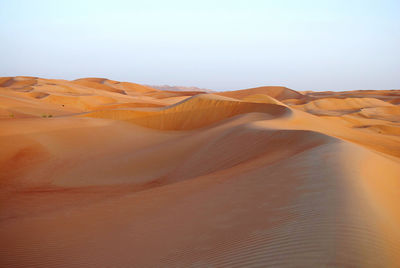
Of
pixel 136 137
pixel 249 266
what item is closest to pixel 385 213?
pixel 249 266

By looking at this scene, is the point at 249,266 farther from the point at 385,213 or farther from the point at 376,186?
the point at 376,186

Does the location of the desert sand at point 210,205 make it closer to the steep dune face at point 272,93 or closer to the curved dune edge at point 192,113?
the curved dune edge at point 192,113

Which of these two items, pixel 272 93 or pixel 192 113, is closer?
pixel 192 113

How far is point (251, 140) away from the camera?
9.17 metres

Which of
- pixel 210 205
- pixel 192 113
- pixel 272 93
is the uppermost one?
pixel 272 93

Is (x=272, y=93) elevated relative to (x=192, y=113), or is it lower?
elevated

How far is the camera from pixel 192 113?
776 inches

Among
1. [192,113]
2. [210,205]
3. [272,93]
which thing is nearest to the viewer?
[210,205]

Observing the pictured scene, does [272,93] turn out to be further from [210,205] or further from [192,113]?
[210,205]

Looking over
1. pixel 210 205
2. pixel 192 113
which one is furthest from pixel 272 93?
pixel 210 205

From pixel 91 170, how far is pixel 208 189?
657 cm

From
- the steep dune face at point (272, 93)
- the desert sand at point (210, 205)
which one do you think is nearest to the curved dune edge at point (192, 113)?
the desert sand at point (210, 205)

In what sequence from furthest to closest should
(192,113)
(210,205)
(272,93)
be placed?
(272,93)
(192,113)
(210,205)

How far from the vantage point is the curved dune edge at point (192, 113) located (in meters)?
19.2
